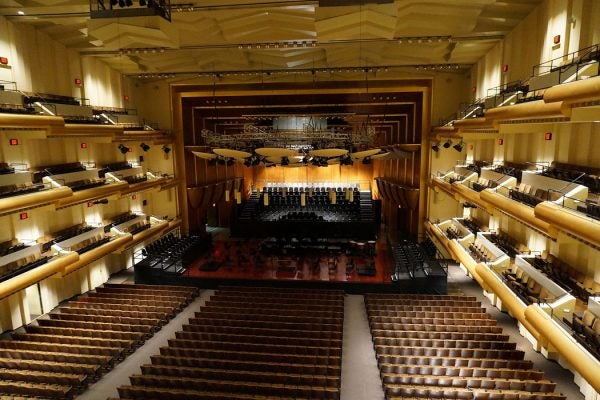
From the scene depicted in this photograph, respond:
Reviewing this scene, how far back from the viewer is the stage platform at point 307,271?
1279cm

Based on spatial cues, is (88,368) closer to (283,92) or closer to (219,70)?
(219,70)

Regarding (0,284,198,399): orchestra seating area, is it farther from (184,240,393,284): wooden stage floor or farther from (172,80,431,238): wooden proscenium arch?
(172,80,431,238): wooden proscenium arch

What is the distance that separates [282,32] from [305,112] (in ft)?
26.3

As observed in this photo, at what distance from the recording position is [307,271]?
47.5 feet

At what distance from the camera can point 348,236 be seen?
61.9 ft

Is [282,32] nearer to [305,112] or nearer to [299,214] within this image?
[305,112]

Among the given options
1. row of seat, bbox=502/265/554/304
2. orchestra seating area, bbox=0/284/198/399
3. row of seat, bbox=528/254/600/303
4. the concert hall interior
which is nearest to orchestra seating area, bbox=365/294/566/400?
the concert hall interior

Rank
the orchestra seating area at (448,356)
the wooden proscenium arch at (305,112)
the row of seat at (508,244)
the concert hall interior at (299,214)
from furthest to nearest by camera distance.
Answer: the wooden proscenium arch at (305,112) → the row of seat at (508,244) → the concert hall interior at (299,214) → the orchestra seating area at (448,356)

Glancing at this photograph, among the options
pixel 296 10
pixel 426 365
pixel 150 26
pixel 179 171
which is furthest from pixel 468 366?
pixel 179 171

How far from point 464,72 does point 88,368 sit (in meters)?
16.5

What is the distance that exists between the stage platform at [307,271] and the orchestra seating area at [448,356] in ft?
5.93

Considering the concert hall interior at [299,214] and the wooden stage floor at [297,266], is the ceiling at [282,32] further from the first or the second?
the wooden stage floor at [297,266]

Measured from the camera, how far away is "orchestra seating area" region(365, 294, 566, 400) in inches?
261

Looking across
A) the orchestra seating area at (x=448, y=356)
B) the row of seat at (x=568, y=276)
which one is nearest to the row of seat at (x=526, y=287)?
the row of seat at (x=568, y=276)
